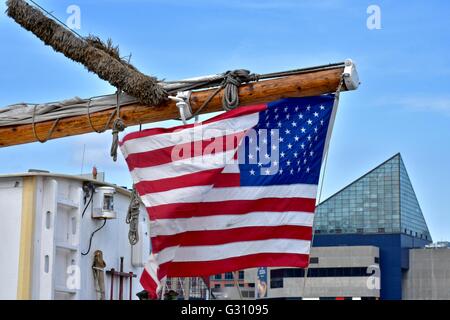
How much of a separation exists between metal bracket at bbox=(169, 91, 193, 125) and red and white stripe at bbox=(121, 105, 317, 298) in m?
0.53

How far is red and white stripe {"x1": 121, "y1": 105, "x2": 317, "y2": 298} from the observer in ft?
26.4

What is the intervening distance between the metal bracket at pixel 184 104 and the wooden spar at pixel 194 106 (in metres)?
0.05

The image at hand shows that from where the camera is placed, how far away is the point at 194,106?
8969 millimetres

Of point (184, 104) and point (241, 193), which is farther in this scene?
point (184, 104)

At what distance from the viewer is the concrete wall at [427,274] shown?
348 feet

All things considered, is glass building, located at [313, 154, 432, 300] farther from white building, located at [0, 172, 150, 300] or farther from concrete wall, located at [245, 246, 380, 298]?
white building, located at [0, 172, 150, 300]

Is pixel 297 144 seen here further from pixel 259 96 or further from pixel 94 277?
pixel 94 277

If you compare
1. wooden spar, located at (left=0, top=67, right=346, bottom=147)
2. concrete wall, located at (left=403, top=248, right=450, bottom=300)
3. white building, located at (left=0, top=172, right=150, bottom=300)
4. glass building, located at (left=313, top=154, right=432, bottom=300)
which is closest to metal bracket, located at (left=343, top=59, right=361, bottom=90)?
wooden spar, located at (left=0, top=67, right=346, bottom=147)

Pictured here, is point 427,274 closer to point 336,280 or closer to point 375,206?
point 336,280

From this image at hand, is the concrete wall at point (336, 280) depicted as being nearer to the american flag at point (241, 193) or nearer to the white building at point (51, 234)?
the white building at point (51, 234)

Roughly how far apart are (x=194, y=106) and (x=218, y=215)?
1367 millimetres

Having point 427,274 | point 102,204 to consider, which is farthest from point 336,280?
point 102,204
